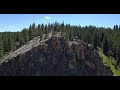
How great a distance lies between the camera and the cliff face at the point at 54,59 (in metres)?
30.7

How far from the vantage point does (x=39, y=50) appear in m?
31.6

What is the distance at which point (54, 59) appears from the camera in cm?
3241

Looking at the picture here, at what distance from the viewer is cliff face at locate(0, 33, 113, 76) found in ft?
101

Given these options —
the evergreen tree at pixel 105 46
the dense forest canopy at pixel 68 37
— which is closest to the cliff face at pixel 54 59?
the dense forest canopy at pixel 68 37

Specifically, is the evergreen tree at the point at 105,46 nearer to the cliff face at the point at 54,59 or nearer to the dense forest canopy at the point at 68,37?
the dense forest canopy at the point at 68,37

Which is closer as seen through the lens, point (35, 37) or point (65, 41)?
point (65, 41)

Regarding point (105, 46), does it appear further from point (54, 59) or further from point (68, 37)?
point (54, 59)

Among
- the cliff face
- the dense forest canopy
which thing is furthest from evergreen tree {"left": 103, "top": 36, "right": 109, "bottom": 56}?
the cliff face

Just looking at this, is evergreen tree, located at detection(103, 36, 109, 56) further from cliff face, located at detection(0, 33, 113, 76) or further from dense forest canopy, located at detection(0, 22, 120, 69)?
cliff face, located at detection(0, 33, 113, 76)

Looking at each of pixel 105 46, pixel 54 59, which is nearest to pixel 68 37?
pixel 54 59
